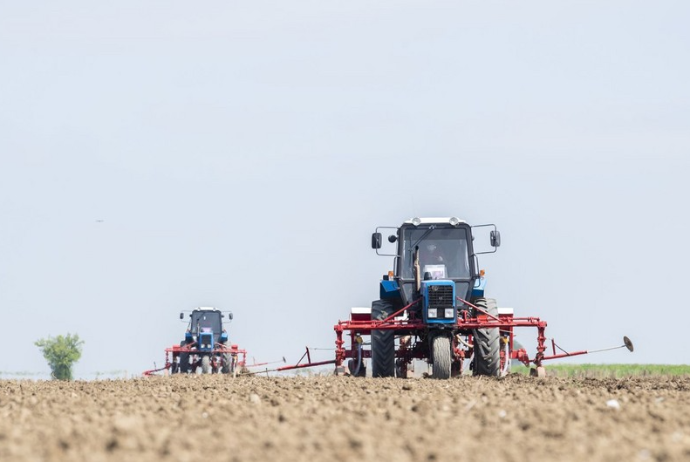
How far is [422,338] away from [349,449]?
12.2 m

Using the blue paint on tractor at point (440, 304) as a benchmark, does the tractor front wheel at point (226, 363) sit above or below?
below

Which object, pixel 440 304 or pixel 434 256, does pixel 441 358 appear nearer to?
pixel 440 304

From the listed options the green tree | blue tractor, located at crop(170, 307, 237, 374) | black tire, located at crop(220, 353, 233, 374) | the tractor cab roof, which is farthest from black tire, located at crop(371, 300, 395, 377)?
the green tree

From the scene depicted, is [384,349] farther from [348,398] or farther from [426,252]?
[348,398]

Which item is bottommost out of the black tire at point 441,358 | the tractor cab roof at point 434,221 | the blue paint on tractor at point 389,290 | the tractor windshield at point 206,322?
the black tire at point 441,358

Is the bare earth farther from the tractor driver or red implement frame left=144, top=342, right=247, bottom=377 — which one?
red implement frame left=144, top=342, right=247, bottom=377

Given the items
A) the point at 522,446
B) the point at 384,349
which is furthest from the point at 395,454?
the point at 384,349

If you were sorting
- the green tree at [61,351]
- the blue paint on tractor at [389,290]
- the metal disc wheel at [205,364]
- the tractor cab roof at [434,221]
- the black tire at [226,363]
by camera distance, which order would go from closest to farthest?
1. the tractor cab roof at [434,221]
2. the blue paint on tractor at [389,290]
3. the metal disc wheel at [205,364]
4. the black tire at [226,363]
5. the green tree at [61,351]

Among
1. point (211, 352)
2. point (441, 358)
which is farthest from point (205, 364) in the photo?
point (441, 358)

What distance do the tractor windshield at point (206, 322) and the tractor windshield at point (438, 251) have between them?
18.0 metres

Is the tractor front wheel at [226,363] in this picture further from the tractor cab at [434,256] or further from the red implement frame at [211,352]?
the tractor cab at [434,256]

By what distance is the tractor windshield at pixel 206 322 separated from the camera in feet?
115

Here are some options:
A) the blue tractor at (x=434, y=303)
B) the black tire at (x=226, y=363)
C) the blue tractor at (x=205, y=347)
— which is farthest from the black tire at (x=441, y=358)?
the black tire at (x=226, y=363)

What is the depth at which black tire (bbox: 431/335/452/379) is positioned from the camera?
16.5 metres
